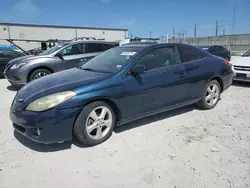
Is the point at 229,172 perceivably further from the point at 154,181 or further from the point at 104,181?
the point at 104,181

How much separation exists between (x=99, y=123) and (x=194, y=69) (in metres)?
2.22

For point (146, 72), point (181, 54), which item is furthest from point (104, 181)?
point (181, 54)

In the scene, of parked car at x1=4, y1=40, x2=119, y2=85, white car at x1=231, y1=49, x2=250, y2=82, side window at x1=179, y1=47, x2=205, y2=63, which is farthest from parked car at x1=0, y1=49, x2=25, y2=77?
white car at x1=231, y1=49, x2=250, y2=82

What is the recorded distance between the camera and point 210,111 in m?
4.36

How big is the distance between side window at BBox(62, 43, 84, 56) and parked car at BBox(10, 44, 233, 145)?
Answer: 3.07m

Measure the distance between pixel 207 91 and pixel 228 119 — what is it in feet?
2.38

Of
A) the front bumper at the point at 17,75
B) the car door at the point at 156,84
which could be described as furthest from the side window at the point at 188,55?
the front bumper at the point at 17,75

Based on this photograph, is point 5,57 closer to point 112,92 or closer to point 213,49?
point 112,92

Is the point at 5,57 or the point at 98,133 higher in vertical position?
the point at 5,57

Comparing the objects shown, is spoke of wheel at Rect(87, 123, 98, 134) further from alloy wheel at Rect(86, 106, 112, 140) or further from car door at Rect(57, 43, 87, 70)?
car door at Rect(57, 43, 87, 70)

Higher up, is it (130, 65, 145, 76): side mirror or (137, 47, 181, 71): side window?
A: (137, 47, 181, 71): side window

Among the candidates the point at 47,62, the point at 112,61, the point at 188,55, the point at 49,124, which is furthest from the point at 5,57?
the point at 188,55

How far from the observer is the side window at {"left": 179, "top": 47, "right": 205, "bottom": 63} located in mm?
3952

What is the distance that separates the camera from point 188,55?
4043 mm
